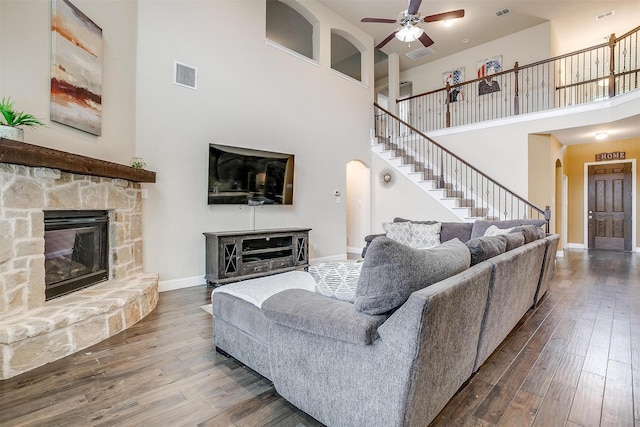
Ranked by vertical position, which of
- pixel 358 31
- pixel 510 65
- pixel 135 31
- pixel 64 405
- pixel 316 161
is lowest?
pixel 64 405

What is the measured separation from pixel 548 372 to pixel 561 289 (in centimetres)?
262

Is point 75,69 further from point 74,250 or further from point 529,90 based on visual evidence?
point 529,90

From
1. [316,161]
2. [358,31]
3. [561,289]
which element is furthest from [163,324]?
[358,31]

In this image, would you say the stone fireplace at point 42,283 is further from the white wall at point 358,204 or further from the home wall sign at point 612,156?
the home wall sign at point 612,156

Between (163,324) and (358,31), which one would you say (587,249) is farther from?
(163,324)

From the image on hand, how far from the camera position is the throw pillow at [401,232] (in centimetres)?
507

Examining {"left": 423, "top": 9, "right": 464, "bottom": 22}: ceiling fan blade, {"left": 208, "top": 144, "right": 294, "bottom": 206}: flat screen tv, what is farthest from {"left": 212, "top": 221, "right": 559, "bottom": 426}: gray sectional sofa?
{"left": 423, "top": 9, "right": 464, "bottom": 22}: ceiling fan blade

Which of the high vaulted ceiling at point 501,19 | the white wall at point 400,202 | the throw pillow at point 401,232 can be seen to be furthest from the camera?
the white wall at point 400,202

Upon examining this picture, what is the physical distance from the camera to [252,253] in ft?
14.4

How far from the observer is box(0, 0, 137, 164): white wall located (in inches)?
94.3

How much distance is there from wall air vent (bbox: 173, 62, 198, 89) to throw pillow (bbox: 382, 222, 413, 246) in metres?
3.65

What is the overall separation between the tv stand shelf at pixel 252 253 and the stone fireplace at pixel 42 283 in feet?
3.58

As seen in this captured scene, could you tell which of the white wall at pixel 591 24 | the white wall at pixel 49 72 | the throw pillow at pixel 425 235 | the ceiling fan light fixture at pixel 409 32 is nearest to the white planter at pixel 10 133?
the white wall at pixel 49 72

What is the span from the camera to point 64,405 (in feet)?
5.56
